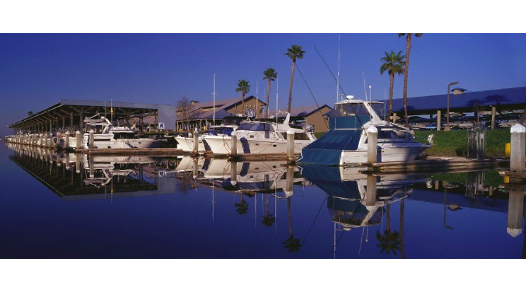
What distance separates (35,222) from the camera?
1098cm

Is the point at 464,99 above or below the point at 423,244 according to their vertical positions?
above

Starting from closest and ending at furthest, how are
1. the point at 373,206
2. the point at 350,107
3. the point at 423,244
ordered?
1. the point at 423,244
2. the point at 373,206
3. the point at 350,107

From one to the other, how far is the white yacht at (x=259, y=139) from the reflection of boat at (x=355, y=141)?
8.42m

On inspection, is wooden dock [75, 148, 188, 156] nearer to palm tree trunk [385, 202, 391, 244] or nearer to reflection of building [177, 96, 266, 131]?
reflection of building [177, 96, 266, 131]

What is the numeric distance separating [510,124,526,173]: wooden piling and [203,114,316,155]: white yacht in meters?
19.5

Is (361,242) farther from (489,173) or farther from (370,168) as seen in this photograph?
(489,173)

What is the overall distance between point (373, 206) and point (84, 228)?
7973 millimetres

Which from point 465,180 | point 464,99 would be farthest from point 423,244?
point 464,99

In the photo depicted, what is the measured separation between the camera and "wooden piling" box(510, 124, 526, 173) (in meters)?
17.0

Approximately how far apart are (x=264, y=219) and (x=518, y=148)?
38.9 feet

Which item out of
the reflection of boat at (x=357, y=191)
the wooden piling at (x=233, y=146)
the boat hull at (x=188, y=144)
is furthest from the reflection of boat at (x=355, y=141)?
the boat hull at (x=188, y=144)

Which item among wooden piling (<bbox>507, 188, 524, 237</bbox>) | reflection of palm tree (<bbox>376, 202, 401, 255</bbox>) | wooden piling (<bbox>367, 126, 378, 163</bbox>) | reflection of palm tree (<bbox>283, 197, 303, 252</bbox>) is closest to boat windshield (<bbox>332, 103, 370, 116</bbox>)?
wooden piling (<bbox>367, 126, 378, 163</bbox>)

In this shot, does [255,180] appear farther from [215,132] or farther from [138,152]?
[138,152]

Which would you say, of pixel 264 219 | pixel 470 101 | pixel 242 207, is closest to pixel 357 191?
pixel 242 207
